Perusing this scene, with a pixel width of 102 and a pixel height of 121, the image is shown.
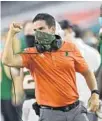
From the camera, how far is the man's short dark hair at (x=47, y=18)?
251cm

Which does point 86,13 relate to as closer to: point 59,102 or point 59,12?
point 59,12

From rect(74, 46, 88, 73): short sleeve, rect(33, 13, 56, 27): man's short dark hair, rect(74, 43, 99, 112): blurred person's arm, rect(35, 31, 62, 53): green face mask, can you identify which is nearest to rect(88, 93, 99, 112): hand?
rect(74, 43, 99, 112): blurred person's arm

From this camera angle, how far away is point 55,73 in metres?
2.47

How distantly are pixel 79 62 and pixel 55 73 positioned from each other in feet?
0.52

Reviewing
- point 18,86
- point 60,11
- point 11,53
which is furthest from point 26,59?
point 60,11

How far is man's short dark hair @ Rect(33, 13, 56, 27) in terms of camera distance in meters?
2.51

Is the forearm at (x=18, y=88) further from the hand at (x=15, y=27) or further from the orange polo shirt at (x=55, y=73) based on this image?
the hand at (x=15, y=27)

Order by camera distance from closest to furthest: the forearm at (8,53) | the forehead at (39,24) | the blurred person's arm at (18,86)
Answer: the forearm at (8,53) → the forehead at (39,24) → the blurred person's arm at (18,86)

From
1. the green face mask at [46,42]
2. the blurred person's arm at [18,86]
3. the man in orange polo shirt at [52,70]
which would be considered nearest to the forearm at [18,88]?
the blurred person's arm at [18,86]

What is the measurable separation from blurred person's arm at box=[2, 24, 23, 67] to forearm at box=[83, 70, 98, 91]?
391mm

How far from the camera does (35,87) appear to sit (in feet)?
8.38

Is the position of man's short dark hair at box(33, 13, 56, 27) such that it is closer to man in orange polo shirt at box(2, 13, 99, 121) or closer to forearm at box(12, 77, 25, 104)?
man in orange polo shirt at box(2, 13, 99, 121)

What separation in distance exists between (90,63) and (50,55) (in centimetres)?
25

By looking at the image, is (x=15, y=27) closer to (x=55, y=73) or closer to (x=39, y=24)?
(x=39, y=24)
